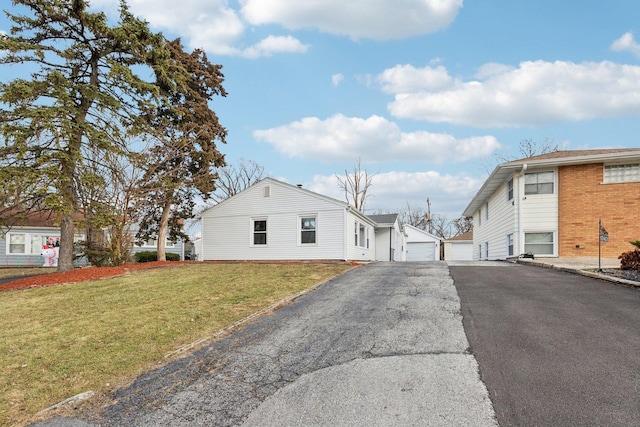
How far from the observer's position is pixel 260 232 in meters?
19.6

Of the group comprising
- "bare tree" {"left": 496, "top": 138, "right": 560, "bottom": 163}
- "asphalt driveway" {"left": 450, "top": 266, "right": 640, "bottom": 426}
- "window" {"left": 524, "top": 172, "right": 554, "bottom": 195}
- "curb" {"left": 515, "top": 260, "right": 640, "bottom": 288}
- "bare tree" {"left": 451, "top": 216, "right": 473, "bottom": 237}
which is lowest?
"asphalt driveway" {"left": 450, "top": 266, "right": 640, "bottom": 426}

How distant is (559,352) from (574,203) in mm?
12749

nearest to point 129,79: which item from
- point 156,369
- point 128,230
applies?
point 128,230

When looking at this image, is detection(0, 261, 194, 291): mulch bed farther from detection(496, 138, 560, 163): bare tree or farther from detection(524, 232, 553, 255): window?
detection(496, 138, 560, 163): bare tree

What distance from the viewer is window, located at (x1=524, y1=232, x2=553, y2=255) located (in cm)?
1544

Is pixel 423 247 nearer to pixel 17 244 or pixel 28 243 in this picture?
pixel 28 243

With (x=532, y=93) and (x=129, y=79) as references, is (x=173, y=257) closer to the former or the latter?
(x=129, y=79)

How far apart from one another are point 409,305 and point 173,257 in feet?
66.4

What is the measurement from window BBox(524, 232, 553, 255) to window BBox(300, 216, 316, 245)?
28.4ft

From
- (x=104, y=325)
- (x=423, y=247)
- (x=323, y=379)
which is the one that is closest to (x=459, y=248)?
(x=423, y=247)

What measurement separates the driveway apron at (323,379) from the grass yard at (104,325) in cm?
58

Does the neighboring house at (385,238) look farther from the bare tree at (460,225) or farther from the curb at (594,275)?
the bare tree at (460,225)

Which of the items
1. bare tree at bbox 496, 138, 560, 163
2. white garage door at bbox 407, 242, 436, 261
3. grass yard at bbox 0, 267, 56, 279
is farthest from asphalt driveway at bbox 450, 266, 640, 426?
white garage door at bbox 407, 242, 436, 261

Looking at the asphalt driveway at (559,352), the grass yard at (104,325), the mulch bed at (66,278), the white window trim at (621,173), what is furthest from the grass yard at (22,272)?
the white window trim at (621,173)
